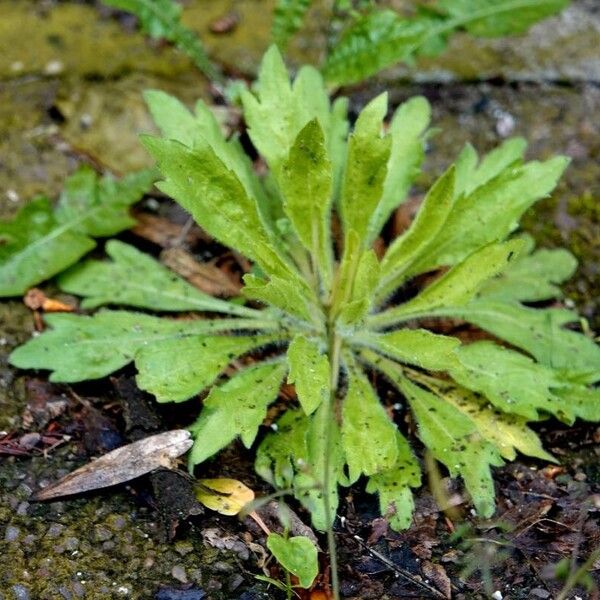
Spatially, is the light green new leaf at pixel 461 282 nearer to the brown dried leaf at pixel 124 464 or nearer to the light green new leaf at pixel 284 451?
the light green new leaf at pixel 284 451

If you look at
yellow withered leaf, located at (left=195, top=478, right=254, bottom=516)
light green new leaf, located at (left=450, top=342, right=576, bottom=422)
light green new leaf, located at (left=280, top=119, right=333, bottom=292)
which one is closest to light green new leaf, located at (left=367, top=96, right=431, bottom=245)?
light green new leaf, located at (left=280, top=119, right=333, bottom=292)

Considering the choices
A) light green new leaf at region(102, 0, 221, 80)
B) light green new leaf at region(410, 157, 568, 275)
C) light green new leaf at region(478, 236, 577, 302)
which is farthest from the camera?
light green new leaf at region(102, 0, 221, 80)

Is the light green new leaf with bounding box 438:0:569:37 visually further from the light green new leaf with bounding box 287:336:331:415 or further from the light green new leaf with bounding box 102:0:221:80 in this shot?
the light green new leaf with bounding box 287:336:331:415

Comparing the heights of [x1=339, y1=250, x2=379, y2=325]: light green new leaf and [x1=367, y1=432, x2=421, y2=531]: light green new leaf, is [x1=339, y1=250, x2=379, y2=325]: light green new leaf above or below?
above

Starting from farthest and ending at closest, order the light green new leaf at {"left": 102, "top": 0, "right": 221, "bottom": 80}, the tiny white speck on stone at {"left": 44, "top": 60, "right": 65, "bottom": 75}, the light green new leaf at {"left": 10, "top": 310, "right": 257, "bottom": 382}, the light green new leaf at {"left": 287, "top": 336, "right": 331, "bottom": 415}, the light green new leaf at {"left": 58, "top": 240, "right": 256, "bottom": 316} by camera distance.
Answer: the tiny white speck on stone at {"left": 44, "top": 60, "right": 65, "bottom": 75} < the light green new leaf at {"left": 102, "top": 0, "right": 221, "bottom": 80} < the light green new leaf at {"left": 58, "top": 240, "right": 256, "bottom": 316} < the light green new leaf at {"left": 10, "top": 310, "right": 257, "bottom": 382} < the light green new leaf at {"left": 287, "top": 336, "right": 331, "bottom": 415}

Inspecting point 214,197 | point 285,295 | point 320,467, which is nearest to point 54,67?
point 214,197

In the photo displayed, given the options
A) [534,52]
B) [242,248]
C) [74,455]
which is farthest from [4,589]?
[534,52]
